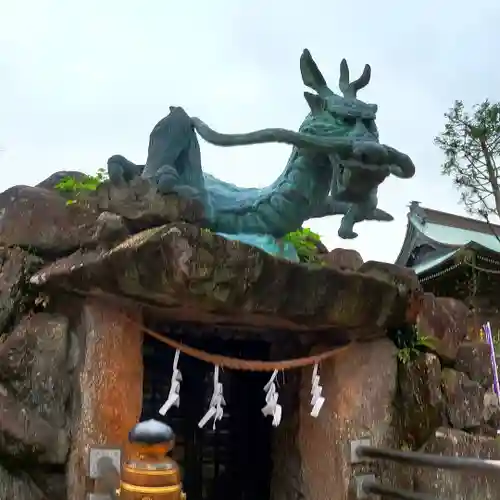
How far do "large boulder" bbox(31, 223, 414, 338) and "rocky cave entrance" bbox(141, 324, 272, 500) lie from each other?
3.16 ft

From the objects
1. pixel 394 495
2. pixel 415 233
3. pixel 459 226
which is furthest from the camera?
pixel 459 226

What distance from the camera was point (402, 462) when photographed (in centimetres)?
459

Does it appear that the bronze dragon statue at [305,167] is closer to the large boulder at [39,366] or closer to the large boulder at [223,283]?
the large boulder at [223,283]

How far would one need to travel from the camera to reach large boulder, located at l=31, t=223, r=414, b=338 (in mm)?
4566

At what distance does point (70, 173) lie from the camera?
607 cm

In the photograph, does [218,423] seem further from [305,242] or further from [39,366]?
[39,366]

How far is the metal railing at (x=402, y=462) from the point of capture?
11.7ft

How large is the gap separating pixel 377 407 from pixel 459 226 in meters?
17.4

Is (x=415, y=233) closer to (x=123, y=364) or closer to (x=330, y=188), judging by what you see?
(x=330, y=188)

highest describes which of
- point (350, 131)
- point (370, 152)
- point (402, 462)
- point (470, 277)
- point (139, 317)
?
point (470, 277)

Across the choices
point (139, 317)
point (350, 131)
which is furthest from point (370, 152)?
point (139, 317)

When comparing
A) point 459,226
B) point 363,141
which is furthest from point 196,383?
point 459,226

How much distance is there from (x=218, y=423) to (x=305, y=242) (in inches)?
77.0

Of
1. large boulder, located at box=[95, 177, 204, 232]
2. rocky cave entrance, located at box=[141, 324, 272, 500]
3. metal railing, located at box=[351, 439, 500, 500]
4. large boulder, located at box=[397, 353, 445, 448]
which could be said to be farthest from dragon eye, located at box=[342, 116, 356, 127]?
metal railing, located at box=[351, 439, 500, 500]
